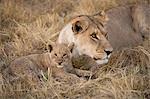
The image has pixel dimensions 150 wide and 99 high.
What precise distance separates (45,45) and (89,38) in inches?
48.4

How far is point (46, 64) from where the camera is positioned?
15.8 feet

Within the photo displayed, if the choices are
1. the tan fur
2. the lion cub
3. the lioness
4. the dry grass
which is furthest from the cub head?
the tan fur

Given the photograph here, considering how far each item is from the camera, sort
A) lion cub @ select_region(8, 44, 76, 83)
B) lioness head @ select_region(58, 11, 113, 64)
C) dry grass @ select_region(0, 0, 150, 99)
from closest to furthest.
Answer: dry grass @ select_region(0, 0, 150, 99) < lion cub @ select_region(8, 44, 76, 83) < lioness head @ select_region(58, 11, 113, 64)

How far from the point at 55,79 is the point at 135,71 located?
2.82 feet

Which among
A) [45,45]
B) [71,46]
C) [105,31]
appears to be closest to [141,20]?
[45,45]

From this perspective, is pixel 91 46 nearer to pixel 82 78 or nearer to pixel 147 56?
pixel 82 78

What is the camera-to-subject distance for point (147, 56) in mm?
5207

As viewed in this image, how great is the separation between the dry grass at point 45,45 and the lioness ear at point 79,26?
485 millimetres

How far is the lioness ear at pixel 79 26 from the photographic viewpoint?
488cm

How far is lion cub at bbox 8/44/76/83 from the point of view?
4539 mm

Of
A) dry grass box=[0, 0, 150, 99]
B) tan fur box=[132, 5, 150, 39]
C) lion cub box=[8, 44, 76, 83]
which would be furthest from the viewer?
tan fur box=[132, 5, 150, 39]

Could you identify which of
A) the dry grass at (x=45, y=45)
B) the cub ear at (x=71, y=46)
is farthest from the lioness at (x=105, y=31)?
the dry grass at (x=45, y=45)

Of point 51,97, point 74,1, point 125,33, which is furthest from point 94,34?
point 74,1

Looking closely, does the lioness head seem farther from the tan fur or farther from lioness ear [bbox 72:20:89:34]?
the tan fur
